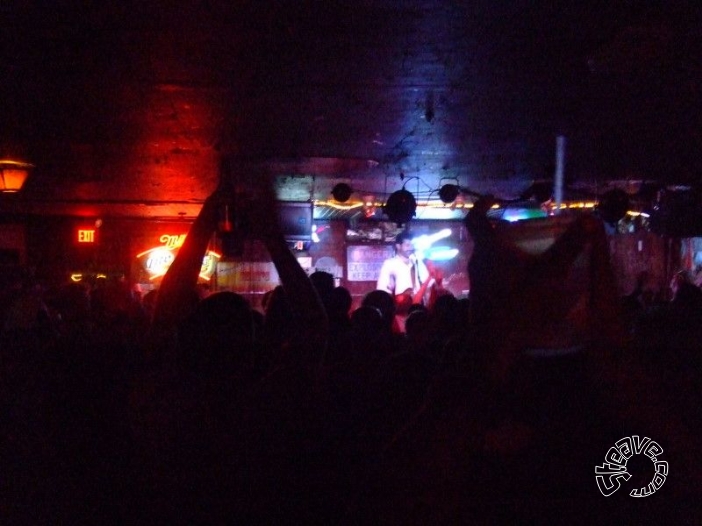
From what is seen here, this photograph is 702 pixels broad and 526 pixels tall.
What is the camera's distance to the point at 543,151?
22.2 ft

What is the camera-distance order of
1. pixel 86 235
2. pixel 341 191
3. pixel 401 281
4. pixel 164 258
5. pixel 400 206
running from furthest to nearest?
pixel 164 258 < pixel 86 235 < pixel 401 281 < pixel 341 191 < pixel 400 206

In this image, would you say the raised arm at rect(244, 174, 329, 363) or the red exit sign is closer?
the raised arm at rect(244, 174, 329, 363)

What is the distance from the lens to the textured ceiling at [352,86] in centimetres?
332

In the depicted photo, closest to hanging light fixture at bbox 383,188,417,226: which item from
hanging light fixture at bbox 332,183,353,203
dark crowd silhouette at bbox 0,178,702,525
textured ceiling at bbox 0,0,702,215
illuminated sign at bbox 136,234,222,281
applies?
textured ceiling at bbox 0,0,702,215

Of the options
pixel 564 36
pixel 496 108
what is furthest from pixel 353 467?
pixel 496 108

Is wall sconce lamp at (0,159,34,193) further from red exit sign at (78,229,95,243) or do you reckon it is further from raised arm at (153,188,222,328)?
red exit sign at (78,229,95,243)

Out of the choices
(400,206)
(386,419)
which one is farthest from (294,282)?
(400,206)

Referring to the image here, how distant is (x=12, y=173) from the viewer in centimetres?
610

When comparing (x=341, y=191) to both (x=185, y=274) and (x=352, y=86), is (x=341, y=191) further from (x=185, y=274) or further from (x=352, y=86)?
(x=185, y=274)

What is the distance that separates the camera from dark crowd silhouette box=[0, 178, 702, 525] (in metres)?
1.92

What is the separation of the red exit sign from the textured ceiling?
647cm

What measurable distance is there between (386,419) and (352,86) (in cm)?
271

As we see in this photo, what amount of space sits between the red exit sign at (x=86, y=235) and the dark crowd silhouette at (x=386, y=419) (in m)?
11.9

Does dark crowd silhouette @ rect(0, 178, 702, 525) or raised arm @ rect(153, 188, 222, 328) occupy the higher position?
raised arm @ rect(153, 188, 222, 328)
